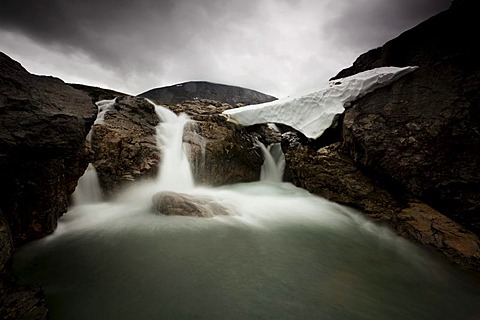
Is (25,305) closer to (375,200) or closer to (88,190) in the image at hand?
(88,190)

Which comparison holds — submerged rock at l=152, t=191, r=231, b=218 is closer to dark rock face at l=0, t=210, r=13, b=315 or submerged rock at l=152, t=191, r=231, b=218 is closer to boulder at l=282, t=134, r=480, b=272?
dark rock face at l=0, t=210, r=13, b=315

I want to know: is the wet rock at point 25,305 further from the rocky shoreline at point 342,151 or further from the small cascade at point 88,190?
the small cascade at point 88,190

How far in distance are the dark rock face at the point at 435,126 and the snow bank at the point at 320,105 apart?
42cm

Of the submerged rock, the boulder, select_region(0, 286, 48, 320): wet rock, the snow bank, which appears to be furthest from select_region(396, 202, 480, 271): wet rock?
select_region(0, 286, 48, 320): wet rock

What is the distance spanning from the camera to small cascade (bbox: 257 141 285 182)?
34.0 feet

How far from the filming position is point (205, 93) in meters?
75.2

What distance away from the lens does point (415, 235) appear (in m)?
5.16

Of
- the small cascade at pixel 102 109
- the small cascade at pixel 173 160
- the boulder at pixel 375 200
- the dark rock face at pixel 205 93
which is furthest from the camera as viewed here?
the dark rock face at pixel 205 93

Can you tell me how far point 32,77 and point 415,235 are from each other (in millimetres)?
8522

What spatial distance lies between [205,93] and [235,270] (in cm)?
7699

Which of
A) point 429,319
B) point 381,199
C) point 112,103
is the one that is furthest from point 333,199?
point 112,103

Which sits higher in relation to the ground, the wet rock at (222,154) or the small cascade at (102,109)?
the small cascade at (102,109)

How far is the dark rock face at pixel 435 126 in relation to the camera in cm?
525

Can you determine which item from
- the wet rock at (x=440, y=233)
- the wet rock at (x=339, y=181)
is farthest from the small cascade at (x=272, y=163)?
the wet rock at (x=440, y=233)
